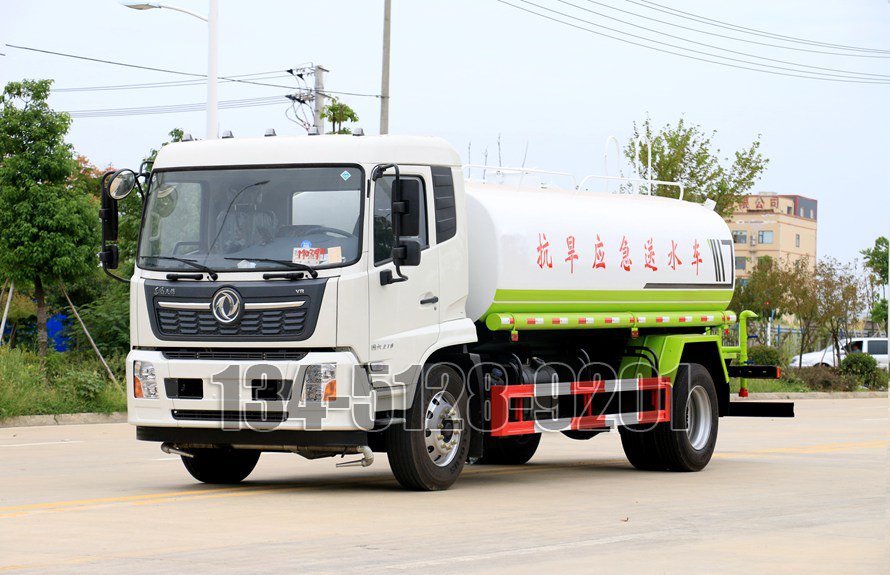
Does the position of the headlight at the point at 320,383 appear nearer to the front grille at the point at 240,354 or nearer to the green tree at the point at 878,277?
the front grille at the point at 240,354

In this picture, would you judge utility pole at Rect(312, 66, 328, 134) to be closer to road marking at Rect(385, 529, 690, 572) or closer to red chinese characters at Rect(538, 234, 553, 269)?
red chinese characters at Rect(538, 234, 553, 269)

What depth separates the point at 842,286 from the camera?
2109 inches

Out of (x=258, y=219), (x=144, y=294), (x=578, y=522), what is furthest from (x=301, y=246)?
(x=578, y=522)

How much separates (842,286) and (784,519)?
4405 cm

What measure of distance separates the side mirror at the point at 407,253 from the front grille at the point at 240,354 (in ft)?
3.63

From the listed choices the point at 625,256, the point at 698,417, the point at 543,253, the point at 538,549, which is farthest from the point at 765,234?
the point at 538,549

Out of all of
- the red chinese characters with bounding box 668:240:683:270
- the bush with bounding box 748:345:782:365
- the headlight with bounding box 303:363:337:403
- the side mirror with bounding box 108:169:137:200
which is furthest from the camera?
the bush with bounding box 748:345:782:365

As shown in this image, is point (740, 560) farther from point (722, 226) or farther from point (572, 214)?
point (722, 226)

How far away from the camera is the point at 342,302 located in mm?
12180

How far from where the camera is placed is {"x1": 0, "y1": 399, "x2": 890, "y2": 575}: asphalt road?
345 inches

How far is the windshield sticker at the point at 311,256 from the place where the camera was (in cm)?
1230

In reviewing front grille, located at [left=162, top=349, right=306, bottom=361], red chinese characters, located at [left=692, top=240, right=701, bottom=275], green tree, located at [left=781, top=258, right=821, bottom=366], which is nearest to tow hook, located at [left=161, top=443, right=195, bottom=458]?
front grille, located at [left=162, top=349, right=306, bottom=361]

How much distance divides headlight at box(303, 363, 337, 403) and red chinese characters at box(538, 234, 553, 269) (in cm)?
300

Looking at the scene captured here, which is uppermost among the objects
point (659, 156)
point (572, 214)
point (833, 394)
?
point (659, 156)
